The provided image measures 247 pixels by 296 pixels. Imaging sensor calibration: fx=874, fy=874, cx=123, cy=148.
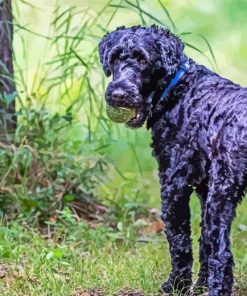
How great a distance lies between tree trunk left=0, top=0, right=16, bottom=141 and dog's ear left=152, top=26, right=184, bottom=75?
2259 millimetres

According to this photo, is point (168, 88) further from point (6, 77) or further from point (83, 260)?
point (6, 77)

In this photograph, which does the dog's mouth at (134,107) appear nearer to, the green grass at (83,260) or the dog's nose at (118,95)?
the dog's nose at (118,95)

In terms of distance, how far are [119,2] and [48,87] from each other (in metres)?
0.87

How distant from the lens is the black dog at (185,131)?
4188 mm

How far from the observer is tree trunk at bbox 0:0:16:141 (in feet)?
22.1

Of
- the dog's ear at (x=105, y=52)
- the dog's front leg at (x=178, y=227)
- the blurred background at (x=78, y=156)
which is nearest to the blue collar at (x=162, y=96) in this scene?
the dog's ear at (x=105, y=52)

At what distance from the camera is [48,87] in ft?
22.6

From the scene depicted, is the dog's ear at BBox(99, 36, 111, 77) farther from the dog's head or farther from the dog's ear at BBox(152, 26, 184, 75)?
the dog's ear at BBox(152, 26, 184, 75)

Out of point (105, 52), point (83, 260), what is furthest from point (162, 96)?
point (83, 260)

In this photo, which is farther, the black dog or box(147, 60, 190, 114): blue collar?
box(147, 60, 190, 114): blue collar

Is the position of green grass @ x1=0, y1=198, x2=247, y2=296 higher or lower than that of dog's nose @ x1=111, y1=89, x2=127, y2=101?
lower

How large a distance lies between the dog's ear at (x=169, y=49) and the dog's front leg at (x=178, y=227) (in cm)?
61

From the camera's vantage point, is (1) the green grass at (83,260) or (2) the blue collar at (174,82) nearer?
(2) the blue collar at (174,82)

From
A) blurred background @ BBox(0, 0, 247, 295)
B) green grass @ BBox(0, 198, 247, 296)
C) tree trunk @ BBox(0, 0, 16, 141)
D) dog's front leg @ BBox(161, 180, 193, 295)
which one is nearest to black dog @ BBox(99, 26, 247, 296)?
dog's front leg @ BBox(161, 180, 193, 295)
